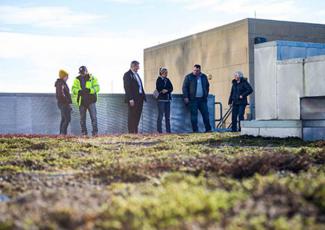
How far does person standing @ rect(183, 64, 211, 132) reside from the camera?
16734 mm

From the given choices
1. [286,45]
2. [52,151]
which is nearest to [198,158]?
[52,151]

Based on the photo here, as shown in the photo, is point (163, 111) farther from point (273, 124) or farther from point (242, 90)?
point (273, 124)

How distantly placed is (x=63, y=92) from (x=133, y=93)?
7.09 feet

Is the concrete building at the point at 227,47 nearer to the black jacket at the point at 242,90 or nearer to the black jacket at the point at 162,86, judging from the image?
the black jacket at the point at 242,90

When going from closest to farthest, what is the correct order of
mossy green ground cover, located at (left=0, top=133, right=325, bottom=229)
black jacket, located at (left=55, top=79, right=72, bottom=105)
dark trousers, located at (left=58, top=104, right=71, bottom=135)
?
mossy green ground cover, located at (left=0, top=133, right=325, bottom=229) < black jacket, located at (left=55, top=79, right=72, bottom=105) < dark trousers, located at (left=58, top=104, right=71, bottom=135)

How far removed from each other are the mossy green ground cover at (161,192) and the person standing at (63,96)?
920 centimetres

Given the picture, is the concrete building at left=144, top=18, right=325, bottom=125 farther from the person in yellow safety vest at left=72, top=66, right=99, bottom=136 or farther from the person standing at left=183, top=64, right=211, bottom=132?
the person in yellow safety vest at left=72, top=66, right=99, bottom=136

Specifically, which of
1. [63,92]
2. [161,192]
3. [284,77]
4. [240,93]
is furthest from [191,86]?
[161,192]

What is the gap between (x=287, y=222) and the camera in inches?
127

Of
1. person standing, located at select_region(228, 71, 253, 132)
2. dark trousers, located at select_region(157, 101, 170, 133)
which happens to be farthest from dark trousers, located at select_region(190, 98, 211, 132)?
person standing, located at select_region(228, 71, 253, 132)

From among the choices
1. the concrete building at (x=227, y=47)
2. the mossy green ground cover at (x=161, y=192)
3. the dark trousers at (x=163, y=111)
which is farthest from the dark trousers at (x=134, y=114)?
the concrete building at (x=227, y=47)

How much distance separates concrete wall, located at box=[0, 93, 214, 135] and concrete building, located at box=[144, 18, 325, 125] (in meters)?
7.86

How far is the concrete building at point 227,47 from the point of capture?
28641 millimetres

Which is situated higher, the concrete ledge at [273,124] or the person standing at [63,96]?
the person standing at [63,96]
